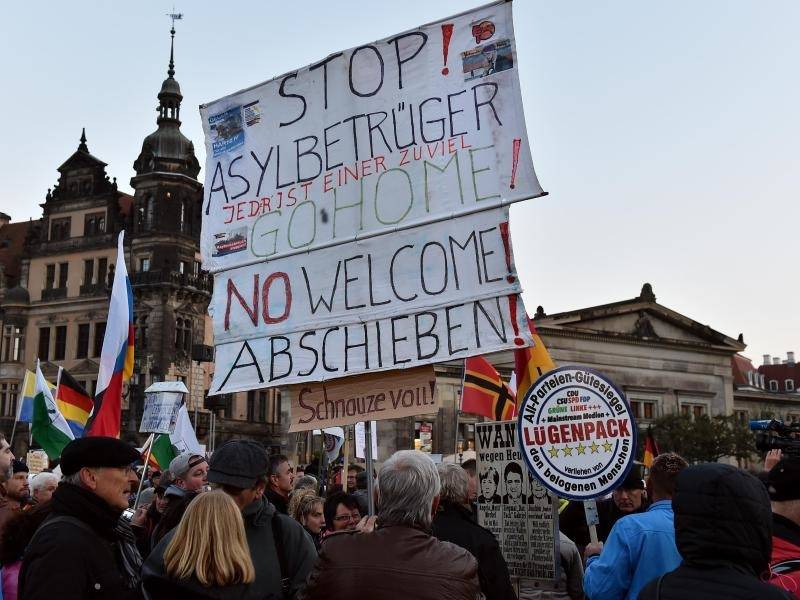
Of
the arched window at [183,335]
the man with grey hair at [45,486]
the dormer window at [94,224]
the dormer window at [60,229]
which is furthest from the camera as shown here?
the dormer window at [60,229]

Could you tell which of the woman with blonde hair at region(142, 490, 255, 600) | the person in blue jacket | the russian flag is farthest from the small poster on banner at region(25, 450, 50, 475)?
the person in blue jacket

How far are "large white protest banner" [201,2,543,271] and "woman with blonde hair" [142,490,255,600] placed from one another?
2.56m

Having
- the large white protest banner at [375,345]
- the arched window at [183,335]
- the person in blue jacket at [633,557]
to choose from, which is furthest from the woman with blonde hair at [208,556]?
the arched window at [183,335]

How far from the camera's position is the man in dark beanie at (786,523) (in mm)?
3605

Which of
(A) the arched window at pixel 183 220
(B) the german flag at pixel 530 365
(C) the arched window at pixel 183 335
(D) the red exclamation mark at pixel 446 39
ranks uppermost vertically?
(A) the arched window at pixel 183 220

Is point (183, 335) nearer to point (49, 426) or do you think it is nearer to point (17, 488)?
point (49, 426)

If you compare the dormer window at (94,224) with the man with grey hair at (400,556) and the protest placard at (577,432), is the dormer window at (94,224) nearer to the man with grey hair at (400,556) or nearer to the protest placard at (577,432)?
the protest placard at (577,432)

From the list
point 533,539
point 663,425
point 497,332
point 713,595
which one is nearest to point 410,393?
point 497,332

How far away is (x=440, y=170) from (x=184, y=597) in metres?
3.10

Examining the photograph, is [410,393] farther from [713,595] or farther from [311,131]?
[713,595]

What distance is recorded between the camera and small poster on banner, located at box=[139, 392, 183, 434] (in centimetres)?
1739

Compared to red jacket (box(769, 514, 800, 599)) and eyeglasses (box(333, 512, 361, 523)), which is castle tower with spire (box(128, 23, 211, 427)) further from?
red jacket (box(769, 514, 800, 599))

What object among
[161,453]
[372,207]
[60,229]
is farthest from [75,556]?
[60,229]

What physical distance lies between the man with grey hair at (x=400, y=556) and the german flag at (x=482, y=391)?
8.88 meters
